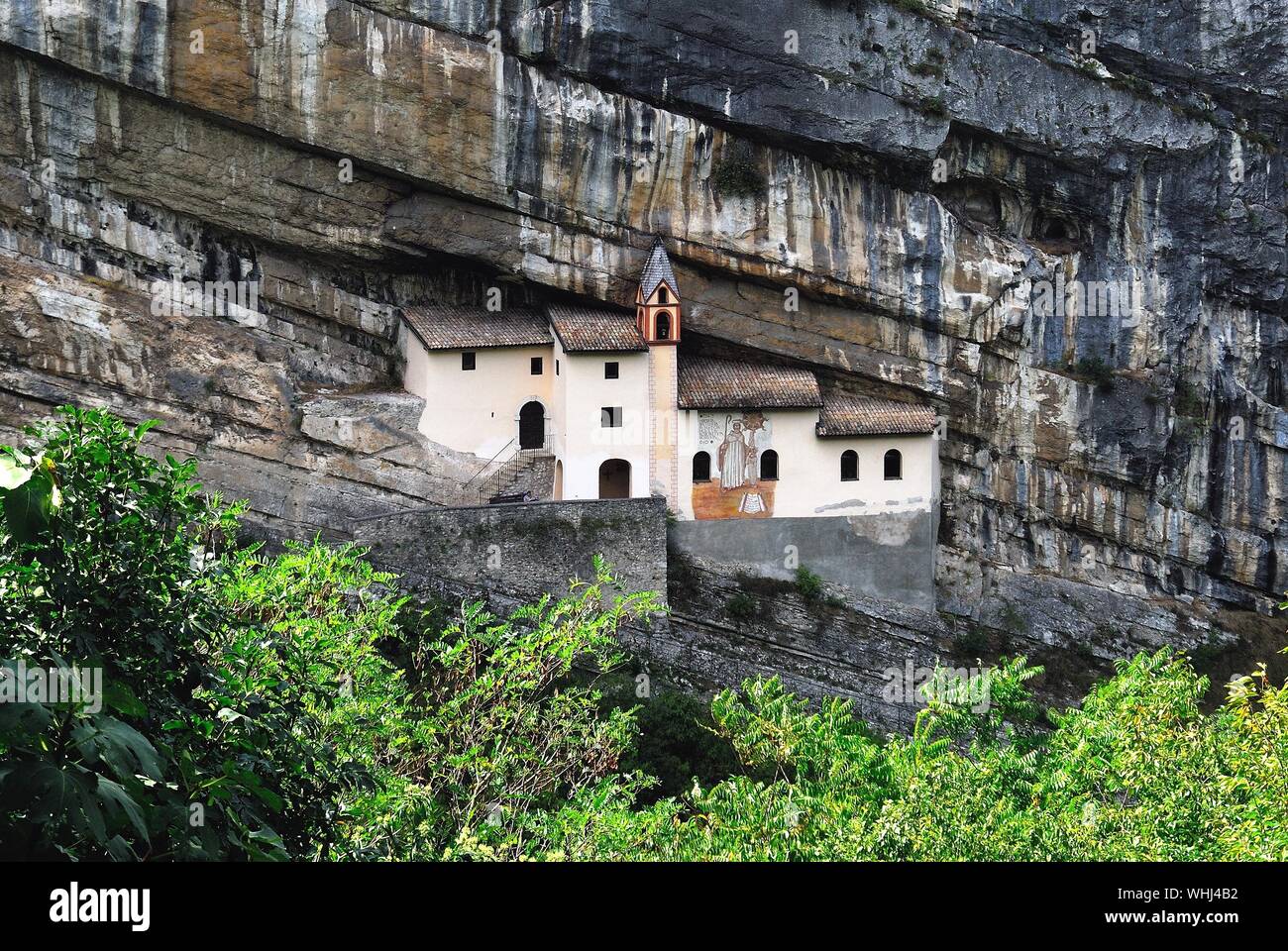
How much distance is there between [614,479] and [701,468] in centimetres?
182

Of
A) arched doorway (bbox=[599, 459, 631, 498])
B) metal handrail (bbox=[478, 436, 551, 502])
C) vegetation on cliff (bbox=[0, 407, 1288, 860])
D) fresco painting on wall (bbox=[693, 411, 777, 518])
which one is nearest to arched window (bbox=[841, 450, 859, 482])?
fresco painting on wall (bbox=[693, 411, 777, 518])

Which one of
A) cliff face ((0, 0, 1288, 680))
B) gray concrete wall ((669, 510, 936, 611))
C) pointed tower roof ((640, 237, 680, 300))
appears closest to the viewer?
cliff face ((0, 0, 1288, 680))

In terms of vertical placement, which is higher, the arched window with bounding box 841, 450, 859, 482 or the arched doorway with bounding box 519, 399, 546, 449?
the arched doorway with bounding box 519, 399, 546, 449

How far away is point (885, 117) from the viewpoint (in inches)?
1492

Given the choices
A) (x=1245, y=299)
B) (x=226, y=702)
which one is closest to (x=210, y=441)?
(x=1245, y=299)

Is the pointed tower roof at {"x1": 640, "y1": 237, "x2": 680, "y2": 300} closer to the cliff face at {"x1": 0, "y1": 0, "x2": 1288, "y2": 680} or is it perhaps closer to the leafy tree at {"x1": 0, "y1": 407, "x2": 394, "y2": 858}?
the cliff face at {"x1": 0, "y1": 0, "x2": 1288, "y2": 680}

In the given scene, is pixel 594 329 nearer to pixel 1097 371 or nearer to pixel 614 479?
pixel 614 479

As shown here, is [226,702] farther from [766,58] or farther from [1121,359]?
[1121,359]

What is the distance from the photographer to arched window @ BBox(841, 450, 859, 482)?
1548 inches

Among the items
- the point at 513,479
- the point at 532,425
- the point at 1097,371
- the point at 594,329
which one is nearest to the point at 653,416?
the point at 594,329

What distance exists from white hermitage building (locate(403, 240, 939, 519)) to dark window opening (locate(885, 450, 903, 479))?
0.10ft

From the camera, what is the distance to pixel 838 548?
1545 inches

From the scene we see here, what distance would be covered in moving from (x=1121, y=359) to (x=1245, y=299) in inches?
135

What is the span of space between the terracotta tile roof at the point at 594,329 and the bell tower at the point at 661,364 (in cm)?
27
